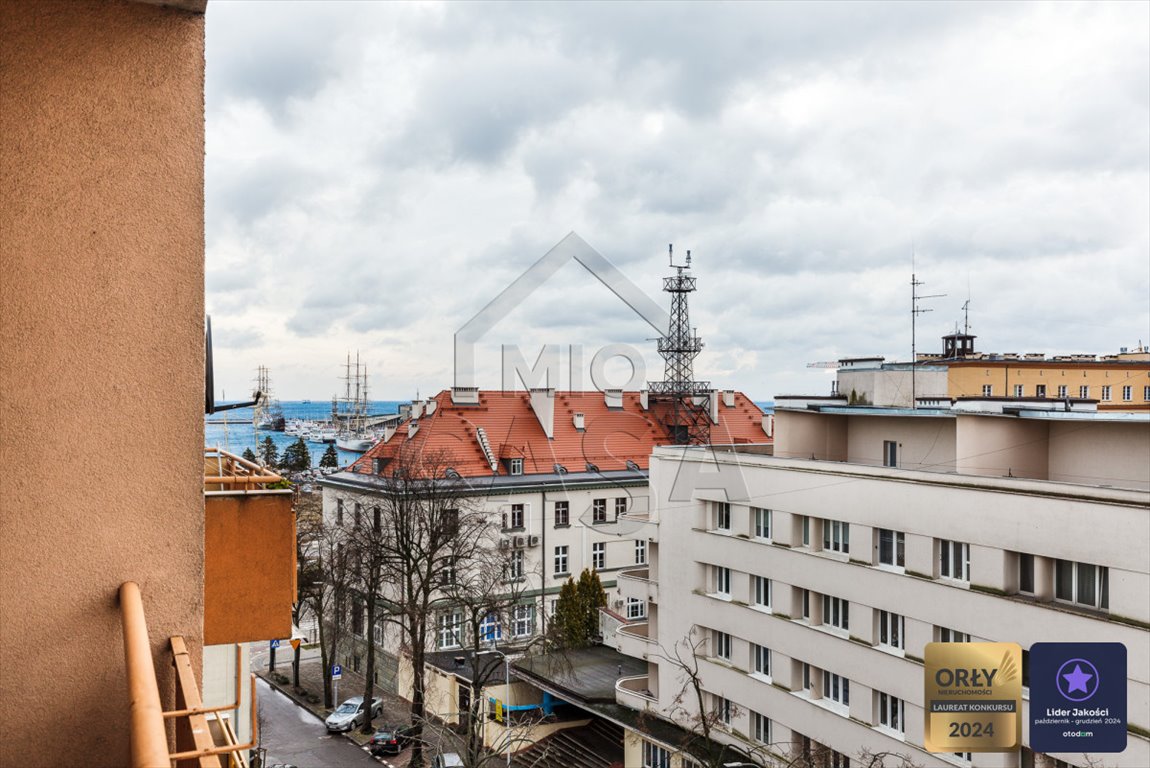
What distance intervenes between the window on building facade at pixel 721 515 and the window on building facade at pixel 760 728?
4.40 metres

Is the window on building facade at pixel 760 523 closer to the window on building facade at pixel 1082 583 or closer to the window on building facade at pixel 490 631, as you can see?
the window on building facade at pixel 1082 583

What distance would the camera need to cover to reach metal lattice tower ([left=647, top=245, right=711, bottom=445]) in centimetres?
3734

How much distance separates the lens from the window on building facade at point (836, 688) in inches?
723

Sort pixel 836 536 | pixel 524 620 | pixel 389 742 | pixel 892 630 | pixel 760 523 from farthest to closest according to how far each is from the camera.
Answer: pixel 524 620 < pixel 389 742 < pixel 760 523 < pixel 836 536 < pixel 892 630

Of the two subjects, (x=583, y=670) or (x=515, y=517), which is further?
(x=515, y=517)

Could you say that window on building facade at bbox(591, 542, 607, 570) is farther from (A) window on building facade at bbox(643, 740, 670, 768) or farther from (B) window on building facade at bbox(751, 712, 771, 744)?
(B) window on building facade at bbox(751, 712, 771, 744)

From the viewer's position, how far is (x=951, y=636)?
15945 mm

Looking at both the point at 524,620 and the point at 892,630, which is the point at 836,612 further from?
the point at 524,620

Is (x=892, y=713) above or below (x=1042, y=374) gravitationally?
below

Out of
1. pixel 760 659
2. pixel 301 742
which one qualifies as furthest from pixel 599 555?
pixel 760 659

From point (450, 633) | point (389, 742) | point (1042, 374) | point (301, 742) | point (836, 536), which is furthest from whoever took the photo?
point (1042, 374)

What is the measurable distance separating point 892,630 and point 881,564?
1267 mm

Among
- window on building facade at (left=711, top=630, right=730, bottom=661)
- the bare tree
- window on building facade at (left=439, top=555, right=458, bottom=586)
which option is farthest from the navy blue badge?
the bare tree

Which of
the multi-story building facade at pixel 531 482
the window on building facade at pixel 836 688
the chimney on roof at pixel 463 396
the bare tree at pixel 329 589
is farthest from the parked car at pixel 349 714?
the window on building facade at pixel 836 688
